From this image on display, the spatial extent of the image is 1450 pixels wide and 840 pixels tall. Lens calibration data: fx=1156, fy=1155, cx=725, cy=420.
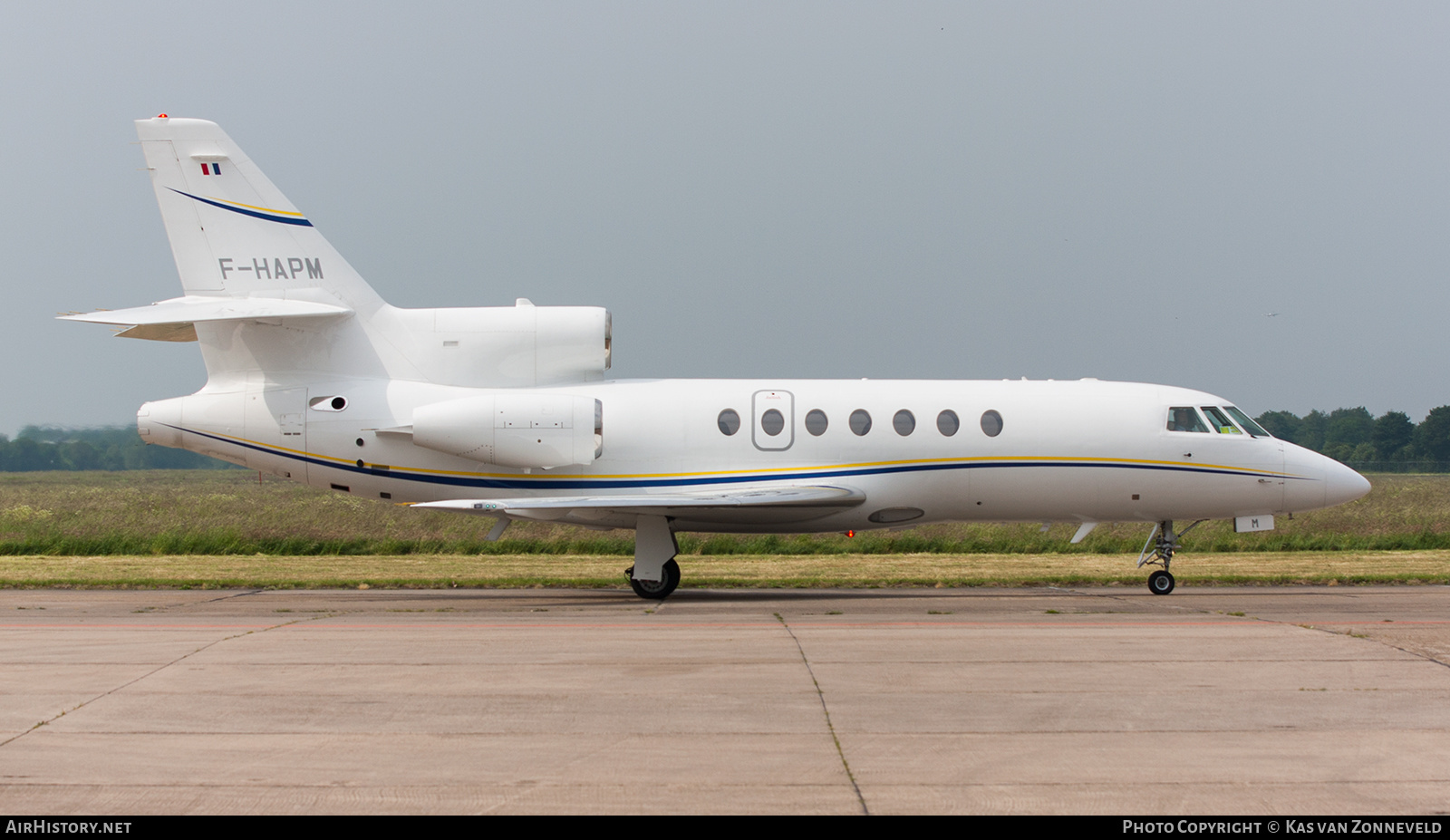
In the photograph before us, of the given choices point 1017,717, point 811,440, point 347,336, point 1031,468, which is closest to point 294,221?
point 347,336

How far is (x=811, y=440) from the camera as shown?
1756cm

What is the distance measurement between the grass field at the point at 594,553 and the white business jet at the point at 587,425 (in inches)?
95.8

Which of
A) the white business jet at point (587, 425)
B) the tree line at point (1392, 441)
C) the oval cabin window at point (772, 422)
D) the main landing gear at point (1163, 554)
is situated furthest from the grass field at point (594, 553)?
the tree line at point (1392, 441)

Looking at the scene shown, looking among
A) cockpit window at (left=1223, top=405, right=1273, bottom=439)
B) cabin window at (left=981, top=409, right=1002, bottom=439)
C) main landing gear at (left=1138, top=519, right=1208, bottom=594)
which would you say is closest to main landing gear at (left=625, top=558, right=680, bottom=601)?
cabin window at (left=981, top=409, right=1002, bottom=439)

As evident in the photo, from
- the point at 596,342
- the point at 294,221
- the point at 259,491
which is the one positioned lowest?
the point at 259,491

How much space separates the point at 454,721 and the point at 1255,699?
597cm

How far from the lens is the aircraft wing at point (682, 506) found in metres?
16.4

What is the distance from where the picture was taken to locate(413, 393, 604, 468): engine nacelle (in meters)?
17.0

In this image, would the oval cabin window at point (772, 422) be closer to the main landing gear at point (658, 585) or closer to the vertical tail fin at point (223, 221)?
the main landing gear at point (658, 585)

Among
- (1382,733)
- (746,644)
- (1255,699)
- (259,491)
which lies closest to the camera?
→ (1382,733)

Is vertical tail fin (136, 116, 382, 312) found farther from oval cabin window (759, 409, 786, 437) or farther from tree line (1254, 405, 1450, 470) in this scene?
tree line (1254, 405, 1450, 470)

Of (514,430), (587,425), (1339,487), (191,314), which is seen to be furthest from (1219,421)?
(191,314)
